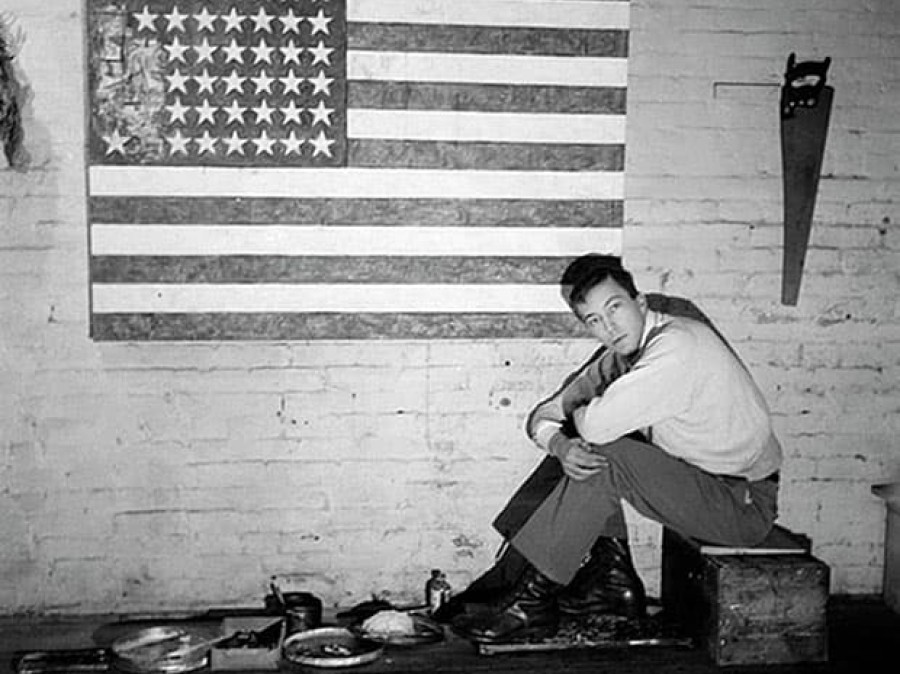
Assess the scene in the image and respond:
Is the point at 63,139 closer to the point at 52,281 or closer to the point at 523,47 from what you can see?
the point at 52,281

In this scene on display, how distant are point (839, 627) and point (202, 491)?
2515mm

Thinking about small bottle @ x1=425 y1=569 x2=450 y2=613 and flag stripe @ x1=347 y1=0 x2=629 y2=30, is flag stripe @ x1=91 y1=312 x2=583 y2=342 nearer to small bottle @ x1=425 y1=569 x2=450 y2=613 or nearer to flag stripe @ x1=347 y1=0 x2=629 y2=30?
small bottle @ x1=425 y1=569 x2=450 y2=613

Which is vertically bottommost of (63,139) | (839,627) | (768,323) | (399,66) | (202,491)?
(839,627)

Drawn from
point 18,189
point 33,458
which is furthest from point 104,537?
point 18,189

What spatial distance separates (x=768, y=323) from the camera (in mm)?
5129

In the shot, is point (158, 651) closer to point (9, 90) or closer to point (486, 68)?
point (9, 90)

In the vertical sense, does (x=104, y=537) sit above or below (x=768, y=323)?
below

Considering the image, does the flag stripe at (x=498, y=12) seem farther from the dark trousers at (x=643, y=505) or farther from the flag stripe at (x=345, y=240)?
the dark trousers at (x=643, y=505)

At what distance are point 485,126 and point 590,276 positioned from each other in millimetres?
808

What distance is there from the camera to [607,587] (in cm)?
466

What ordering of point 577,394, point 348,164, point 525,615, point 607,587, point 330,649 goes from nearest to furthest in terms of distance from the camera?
point 330,649 → point 525,615 → point 607,587 → point 348,164 → point 577,394

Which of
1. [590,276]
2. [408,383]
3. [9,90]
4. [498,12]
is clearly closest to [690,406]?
[590,276]

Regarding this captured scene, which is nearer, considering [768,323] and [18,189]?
[18,189]

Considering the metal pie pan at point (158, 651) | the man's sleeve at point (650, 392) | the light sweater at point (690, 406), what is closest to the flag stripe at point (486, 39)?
the light sweater at point (690, 406)
